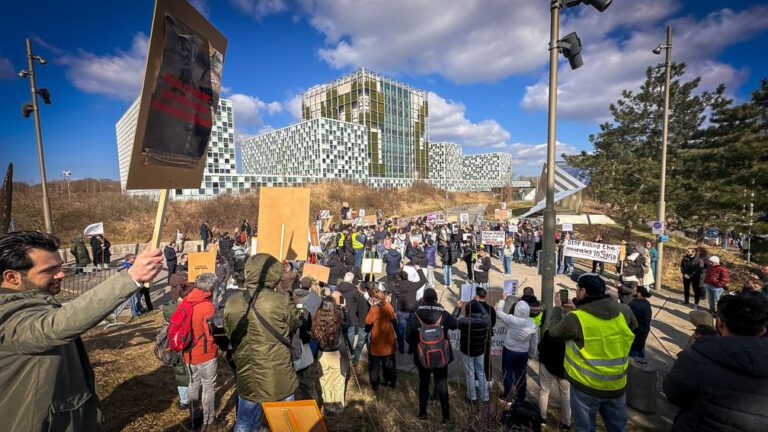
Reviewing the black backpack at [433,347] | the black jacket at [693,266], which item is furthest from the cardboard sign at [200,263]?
the black jacket at [693,266]

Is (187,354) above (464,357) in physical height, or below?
above

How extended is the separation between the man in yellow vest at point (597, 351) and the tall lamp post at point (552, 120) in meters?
1.43

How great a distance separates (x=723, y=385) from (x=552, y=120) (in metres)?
3.68

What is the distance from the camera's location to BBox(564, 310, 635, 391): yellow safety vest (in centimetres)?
296

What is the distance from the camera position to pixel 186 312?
3.70m

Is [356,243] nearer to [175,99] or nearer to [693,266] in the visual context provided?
[693,266]

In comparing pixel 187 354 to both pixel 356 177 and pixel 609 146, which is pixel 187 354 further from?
pixel 356 177

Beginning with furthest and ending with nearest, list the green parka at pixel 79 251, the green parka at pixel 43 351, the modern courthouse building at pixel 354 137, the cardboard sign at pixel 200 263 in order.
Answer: the modern courthouse building at pixel 354 137 → the green parka at pixel 79 251 → the cardboard sign at pixel 200 263 → the green parka at pixel 43 351

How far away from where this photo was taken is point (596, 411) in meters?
3.10

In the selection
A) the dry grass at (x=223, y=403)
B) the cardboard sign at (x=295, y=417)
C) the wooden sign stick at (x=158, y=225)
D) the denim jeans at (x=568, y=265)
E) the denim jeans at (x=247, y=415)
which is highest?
the wooden sign stick at (x=158, y=225)

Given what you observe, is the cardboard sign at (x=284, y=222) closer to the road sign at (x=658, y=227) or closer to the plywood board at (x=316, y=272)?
the plywood board at (x=316, y=272)

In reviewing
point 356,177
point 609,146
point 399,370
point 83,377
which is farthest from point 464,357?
point 356,177

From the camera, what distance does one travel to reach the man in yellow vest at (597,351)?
297cm

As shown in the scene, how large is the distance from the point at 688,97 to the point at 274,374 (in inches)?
1213
